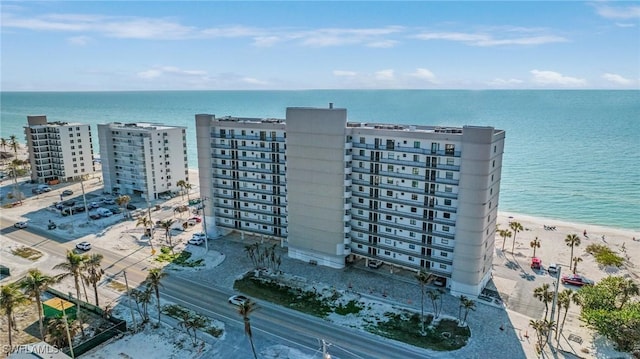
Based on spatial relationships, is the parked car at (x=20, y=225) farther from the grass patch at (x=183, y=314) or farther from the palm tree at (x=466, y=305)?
the palm tree at (x=466, y=305)

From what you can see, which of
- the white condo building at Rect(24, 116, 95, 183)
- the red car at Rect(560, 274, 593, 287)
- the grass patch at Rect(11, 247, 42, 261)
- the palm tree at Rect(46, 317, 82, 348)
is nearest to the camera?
the palm tree at Rect(46, 317, 82, 348)

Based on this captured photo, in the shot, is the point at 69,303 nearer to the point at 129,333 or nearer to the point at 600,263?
the point at 129,333

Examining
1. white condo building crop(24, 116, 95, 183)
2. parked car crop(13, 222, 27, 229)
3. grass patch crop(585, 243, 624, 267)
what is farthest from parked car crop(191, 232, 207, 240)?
grass patch crop(585, 243, 624, 267)

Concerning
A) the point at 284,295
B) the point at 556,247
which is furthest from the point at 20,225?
the point at 556,247

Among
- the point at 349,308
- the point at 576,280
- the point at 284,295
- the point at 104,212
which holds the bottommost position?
the point at 349,308

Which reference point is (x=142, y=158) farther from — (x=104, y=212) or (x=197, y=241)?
(x=197, y=241)

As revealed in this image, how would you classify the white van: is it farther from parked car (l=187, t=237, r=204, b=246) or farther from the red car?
the red car
